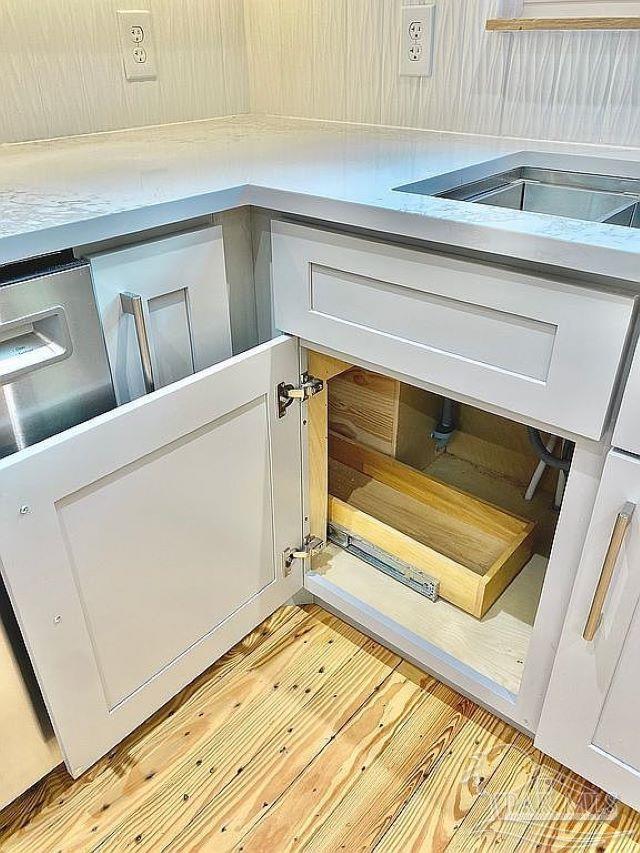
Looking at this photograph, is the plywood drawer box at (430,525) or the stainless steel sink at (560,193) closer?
the stainless steel sink at (560,193)

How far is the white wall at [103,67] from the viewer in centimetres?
123

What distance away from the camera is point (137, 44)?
1.37 m

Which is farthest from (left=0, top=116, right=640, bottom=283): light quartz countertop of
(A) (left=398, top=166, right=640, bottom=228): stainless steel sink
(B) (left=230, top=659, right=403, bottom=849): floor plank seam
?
(B) (left=230, top=659, right=403, bottom=849): floor plank seam

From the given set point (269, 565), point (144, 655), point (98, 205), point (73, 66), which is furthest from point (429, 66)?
point (144, 655)

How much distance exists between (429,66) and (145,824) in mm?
1463

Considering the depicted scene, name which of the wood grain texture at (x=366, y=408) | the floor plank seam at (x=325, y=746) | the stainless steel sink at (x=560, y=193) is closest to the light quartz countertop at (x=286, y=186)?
the stainless steel sink at (x=560, y=193)

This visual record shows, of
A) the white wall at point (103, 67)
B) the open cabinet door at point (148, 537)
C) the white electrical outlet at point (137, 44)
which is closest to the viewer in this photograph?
the open cabinet door at point (148, 537)

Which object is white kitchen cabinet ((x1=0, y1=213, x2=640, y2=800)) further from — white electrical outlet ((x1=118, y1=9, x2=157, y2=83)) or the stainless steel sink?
white electrical outlet ((x1=118, y1=9, x2=157, y2=83))

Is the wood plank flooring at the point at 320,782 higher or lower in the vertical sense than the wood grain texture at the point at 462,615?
lower

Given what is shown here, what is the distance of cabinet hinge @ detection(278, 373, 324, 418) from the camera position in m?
1.07

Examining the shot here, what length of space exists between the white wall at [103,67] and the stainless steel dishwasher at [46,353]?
67 cm

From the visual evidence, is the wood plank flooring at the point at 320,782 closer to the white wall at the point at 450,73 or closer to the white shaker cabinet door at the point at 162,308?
the white shaker cabinet door at the point at 162,308

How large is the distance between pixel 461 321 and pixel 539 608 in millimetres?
425

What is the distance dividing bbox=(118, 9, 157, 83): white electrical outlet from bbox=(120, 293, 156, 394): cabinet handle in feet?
2.58
